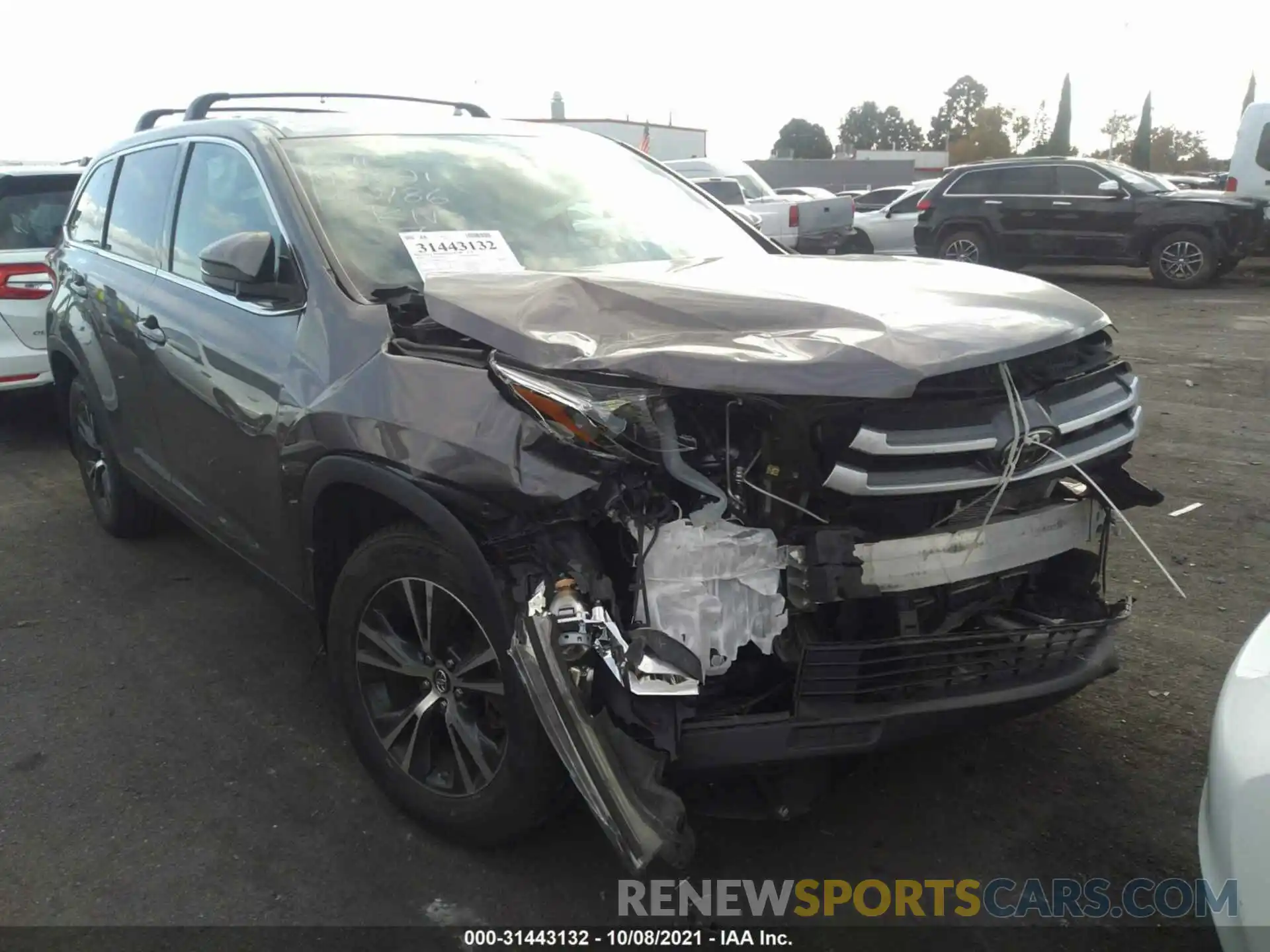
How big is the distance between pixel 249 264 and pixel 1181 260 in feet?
45.6

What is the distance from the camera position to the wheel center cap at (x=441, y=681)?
2.58m

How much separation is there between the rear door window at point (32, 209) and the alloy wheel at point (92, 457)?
227cm

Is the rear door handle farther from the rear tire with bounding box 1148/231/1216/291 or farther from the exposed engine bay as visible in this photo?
the rear tire with bounding box 1148/231/1216/291

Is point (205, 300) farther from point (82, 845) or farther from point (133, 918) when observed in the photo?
point (133, 918)

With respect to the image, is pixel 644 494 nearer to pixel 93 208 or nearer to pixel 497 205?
pixel 497 205

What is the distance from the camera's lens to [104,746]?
3.25m

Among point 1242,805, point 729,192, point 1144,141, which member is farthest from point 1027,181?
point 1144,141

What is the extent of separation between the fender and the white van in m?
14.5

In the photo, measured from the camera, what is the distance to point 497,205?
3393 millimetres

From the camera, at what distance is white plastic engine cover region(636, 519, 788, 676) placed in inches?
86.6

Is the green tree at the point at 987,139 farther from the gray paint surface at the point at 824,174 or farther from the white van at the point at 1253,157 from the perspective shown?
the white van at the point at 1253,157

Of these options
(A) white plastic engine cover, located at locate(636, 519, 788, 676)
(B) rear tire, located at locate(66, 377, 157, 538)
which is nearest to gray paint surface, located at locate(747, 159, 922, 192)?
(B) rear tire, located at locate(66, 377, 157, 538)

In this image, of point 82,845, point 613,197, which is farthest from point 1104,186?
point 82,845

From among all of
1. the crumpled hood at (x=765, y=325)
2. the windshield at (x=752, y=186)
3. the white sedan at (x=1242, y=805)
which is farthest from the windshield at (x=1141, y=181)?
the white sedan at (x=1242, y=805)
